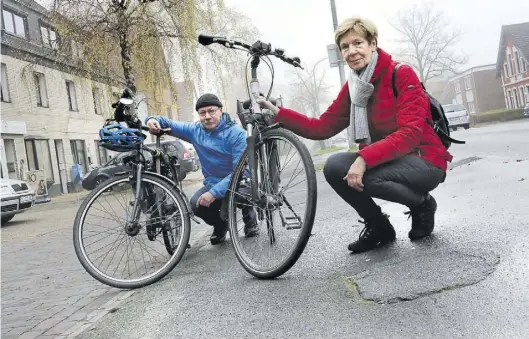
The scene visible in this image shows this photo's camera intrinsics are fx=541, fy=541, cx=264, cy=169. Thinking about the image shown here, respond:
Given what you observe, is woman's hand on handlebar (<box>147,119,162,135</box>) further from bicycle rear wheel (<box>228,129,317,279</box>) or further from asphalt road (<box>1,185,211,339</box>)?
asphalt road (<box>1,185,211,339</box>)

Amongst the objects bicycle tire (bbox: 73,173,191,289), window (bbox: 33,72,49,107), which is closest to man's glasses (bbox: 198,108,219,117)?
bicycle tire (bbox: 73,173,191,289)

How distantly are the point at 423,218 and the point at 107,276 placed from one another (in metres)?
2.27

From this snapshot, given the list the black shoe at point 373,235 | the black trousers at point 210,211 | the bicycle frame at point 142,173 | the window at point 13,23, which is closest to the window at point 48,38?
the window at point 13,23

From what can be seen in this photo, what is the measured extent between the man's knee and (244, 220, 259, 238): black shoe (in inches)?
23.1

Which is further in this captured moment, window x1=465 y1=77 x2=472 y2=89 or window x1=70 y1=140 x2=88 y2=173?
window x1=465 y1=77 x2=472 y2=89

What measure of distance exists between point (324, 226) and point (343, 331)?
2.88 meters

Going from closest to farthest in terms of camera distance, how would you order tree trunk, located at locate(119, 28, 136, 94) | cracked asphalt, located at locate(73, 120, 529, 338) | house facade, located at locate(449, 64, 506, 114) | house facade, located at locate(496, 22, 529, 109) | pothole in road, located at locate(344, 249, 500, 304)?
1. cracked asphalt, located at locate(73, 120, 529, 338)
2. pothole in road, located at locate(344, 249, 500, 304)
3. tree trunk, located at locate(119, 28, 136, 94)
4. house facade, located at locate(496, 22, 529, 109)
5. house facade, located at locate(449, 64, 506, 114)

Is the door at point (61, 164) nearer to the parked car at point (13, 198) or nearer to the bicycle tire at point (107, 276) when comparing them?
the parked car at point (13, 198)

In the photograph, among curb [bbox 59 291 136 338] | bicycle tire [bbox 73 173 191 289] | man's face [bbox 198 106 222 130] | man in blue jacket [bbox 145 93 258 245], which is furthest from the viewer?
man's face [bbox 198 106 222 130]

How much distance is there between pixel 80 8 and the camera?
19.0 metres

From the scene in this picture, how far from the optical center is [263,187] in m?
3.55

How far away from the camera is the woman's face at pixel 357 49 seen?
3.52 meters

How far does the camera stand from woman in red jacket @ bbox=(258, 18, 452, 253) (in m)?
3.36

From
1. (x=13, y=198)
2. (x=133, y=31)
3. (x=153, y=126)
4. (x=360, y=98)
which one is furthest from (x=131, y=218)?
(x=133, y=31)
